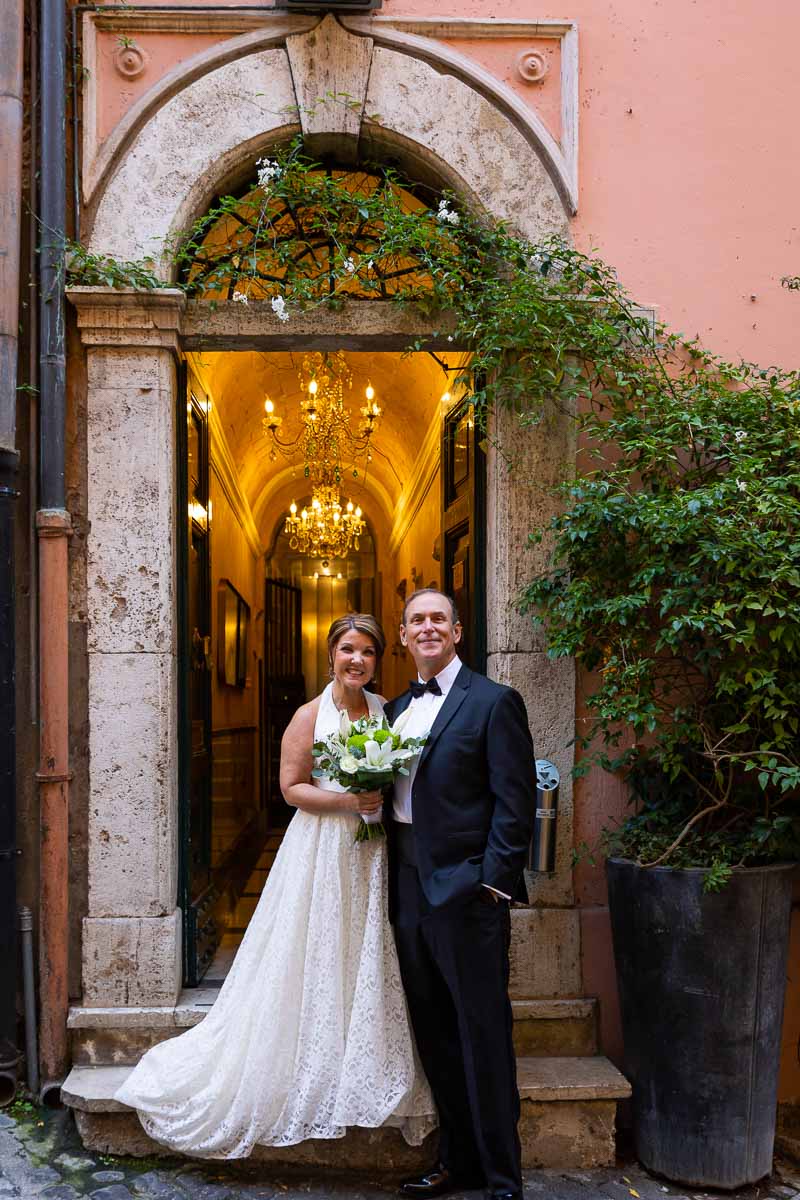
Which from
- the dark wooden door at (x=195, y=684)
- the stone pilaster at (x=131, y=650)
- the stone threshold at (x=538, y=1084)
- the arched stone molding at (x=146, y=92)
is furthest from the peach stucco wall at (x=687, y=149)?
the stone threshold at (x=538, y=1084)

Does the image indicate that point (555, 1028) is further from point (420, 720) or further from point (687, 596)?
point (687, 596)

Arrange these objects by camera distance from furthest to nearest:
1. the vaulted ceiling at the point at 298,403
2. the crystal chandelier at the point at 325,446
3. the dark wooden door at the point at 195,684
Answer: the vaulted ceiling at the point at 298,403 < the crystal chandelier at the point at 325,446 < the dark wooden door at the point at 195,684

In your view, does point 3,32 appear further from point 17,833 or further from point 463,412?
point 17,833

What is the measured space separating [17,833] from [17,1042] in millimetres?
874

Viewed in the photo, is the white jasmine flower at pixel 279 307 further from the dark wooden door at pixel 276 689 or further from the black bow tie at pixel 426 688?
the dark wooden door at pixel 276 689

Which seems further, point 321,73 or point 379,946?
point 321,73

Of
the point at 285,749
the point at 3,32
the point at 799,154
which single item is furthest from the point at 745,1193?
the point at 3,32

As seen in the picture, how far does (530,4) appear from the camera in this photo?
4660mm

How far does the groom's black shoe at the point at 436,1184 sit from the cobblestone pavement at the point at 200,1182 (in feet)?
0.13

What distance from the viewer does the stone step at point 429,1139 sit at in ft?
12.5

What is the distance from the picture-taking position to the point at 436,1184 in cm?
360

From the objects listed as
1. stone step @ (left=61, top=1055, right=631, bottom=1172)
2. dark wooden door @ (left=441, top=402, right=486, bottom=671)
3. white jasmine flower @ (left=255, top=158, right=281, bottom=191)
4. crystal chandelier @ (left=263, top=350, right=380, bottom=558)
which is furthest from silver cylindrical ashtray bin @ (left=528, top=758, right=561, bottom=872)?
white jasmine flower @ (left=255, top=158, right=281, bottom=191)

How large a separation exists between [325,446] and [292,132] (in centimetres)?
377

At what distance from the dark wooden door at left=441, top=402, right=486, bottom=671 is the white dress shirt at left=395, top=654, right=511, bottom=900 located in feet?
3.09
